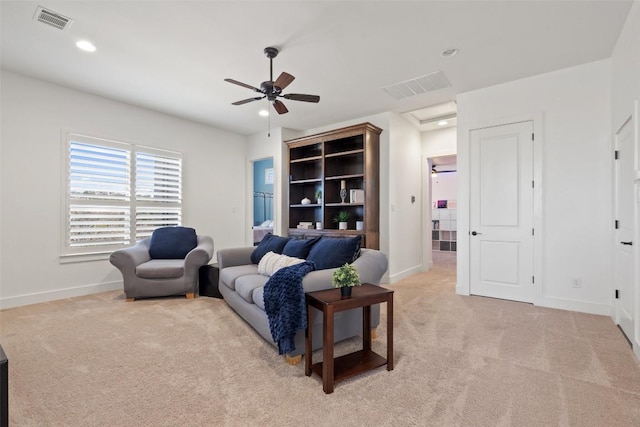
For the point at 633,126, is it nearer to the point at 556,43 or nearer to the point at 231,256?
the point at 556,43

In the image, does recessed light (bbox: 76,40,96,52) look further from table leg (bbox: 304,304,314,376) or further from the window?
table leg (bbox: 304,304,314,376)

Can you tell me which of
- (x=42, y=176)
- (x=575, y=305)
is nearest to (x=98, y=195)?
(x=42, y=176)

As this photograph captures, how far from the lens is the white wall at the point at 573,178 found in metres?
3.31

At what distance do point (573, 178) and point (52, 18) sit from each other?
5.41 m

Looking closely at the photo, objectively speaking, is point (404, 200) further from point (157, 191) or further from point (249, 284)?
point (157, 191)

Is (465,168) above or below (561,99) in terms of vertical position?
below

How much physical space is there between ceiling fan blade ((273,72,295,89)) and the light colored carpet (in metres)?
2.33

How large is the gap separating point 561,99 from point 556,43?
82 cm

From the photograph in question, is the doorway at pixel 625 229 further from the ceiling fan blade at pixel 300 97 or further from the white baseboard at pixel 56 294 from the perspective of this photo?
the white baseboard at pixel 56 294

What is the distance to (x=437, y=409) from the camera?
1.70 meters

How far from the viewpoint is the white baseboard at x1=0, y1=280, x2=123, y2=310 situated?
363 centimetres

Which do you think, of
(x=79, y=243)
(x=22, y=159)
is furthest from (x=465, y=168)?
(x=22, y=159)

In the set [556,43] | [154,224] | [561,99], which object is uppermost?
[556,43]

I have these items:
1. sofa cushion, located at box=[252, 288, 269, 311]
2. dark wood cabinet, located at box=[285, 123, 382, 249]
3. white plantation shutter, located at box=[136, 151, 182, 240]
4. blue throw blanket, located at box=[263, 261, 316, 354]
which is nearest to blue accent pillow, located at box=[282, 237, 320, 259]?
sofa cushion, located at box=[252, 288, 269, 311]
